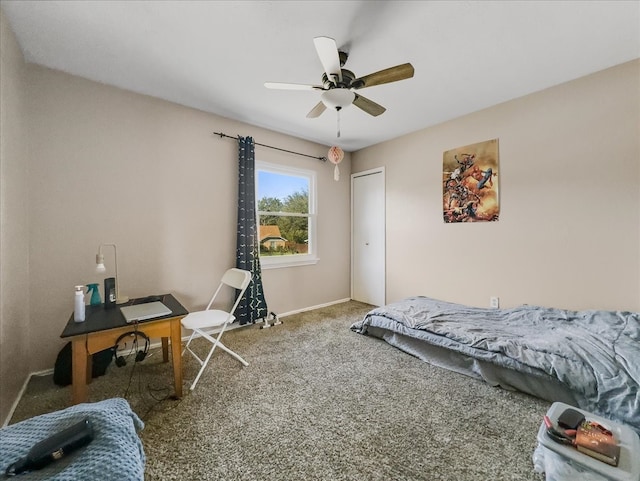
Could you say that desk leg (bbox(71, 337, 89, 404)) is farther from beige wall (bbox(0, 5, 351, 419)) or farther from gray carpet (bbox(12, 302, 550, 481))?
beige wall (bbox(0, 5, 351, 419))

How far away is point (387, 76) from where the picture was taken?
1.78 m

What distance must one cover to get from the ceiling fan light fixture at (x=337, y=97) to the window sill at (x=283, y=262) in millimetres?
2121

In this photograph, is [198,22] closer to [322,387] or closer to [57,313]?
[57,313]

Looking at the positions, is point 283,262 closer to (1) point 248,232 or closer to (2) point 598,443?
(1) point 248,232

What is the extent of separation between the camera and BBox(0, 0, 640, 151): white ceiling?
1.64 m

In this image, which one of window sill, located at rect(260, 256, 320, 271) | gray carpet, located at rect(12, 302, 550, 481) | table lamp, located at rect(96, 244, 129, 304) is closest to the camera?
gray carpet, located at rect(12, 302, 550, 481)

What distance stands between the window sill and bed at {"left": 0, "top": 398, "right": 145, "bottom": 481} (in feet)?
8.33

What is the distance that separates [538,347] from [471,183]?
6.22 ft

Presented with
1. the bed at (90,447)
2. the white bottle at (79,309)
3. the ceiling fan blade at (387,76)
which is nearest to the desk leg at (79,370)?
the white bottle at (79,309)

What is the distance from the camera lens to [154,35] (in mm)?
1836

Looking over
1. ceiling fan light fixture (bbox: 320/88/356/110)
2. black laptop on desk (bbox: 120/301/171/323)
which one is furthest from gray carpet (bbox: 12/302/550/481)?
ceiling fan light fixture (bbox: 320/88/356/110)

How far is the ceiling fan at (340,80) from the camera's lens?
1658 mm

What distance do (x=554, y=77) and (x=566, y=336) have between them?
7.35 feet

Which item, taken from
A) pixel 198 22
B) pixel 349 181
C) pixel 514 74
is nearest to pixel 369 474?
pixel 198 22
